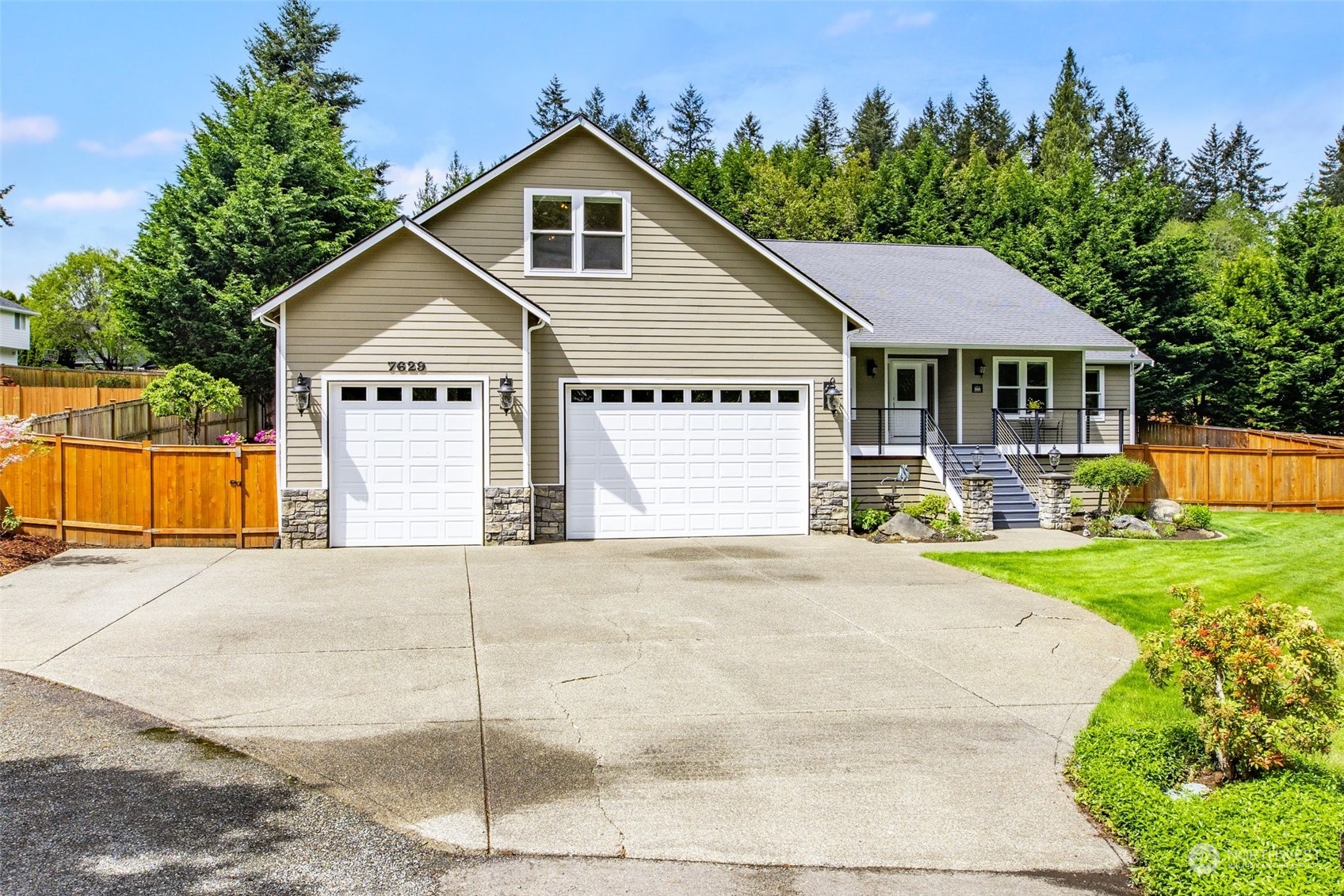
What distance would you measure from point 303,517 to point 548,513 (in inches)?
146

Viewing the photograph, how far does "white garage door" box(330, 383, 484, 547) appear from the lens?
14.7 metres

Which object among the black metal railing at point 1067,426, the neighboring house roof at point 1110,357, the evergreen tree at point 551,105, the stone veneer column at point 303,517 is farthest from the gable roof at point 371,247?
the evergreen tree at point 551,105

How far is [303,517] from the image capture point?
14.4 metres

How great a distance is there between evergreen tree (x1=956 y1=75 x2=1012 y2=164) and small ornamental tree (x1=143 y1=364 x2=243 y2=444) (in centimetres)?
5464

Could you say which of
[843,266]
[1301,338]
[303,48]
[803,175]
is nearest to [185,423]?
[843,266]

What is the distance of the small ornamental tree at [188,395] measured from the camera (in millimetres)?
18438

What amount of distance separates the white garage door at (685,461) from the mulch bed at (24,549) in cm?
730

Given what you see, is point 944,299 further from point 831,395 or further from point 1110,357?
point 831,395

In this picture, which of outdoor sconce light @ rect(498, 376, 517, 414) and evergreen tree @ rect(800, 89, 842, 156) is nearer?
outdoor sconce light @ rect(498, 376, 517, 414)

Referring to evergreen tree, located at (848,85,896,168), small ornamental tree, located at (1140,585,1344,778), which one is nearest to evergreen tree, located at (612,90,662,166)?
evergreen tree, located at (848,85,896,168)

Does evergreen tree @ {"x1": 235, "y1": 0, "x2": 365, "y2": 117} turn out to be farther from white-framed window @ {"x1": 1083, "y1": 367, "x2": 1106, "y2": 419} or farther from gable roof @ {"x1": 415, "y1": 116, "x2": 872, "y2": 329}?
white-framed window @ {"x1": 1083, "y1": 367, "x2": 1106, "y2": 419}

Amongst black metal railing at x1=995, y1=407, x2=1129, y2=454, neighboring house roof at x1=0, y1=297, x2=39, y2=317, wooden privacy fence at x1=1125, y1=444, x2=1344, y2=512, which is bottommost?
wooden privacy fence at x1=1125, y1=444, x2=1344, y2=512

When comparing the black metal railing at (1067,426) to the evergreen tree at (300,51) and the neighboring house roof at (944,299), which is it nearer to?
the neighboring house roof at (944,299)

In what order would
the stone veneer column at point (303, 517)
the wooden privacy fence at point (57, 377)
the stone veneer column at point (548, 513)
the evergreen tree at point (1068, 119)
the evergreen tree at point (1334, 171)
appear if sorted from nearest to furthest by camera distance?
the stone veneer column at point (303, 517) < the stone veneer column at point (548, 513) < the wooden privacy fence at point (57, 377) < the evergreen tree at point (1068, 119) < the evergreen tree at point (1334, 171)
